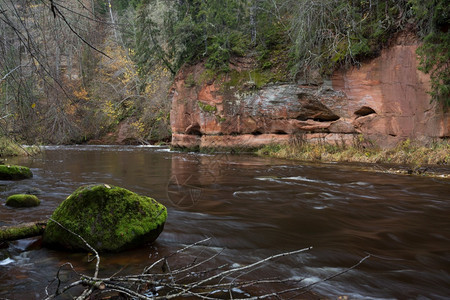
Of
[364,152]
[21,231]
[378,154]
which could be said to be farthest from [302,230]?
[364,152]

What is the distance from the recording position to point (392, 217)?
15.6ft

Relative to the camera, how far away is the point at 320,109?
15297 mm

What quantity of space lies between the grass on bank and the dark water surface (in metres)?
3.41

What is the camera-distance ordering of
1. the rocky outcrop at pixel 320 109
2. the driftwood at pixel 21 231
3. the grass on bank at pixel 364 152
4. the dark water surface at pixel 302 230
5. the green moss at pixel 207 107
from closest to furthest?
the dark water surface at pixel 302 230
the driftwood at pixel 21 231
the grass on bank at pixel 364 152
the rocky outcrop at pixel 320 109
the green moss at pixel 207 107

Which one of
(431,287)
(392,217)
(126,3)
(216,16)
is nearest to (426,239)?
(392,217)

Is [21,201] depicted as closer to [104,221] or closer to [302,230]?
[104,221]

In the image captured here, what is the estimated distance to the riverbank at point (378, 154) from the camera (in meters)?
10.1

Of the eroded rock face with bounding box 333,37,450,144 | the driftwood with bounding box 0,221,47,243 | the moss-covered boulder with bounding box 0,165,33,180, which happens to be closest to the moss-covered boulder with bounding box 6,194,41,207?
the driftwood with bounding box 0,221,47,243

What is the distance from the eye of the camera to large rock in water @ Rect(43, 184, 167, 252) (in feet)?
10.6

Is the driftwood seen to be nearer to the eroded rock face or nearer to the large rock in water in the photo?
the large rock in water

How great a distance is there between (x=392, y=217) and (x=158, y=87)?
87.6 ft

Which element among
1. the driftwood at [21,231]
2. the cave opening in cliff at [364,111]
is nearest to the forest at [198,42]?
the driftwood at [21,231]

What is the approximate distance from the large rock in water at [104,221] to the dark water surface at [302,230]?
0.13 meters

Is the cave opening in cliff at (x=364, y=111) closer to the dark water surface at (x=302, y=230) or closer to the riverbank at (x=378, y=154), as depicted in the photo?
the riverbank at (x=378, y=154)
